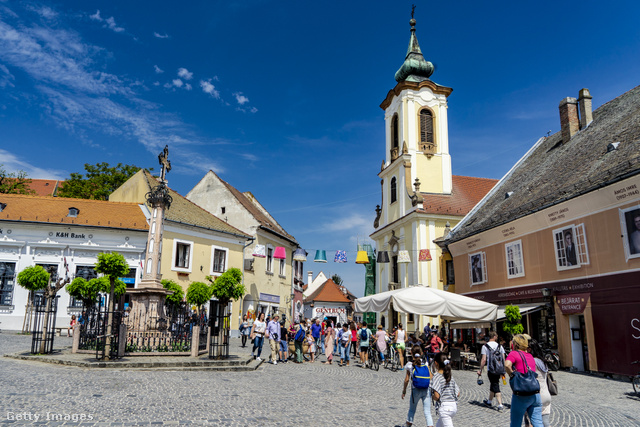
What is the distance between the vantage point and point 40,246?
90.9ft

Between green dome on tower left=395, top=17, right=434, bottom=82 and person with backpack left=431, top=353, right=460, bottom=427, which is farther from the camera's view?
green dome on tower left=395, top=17, right=434, bottom=82

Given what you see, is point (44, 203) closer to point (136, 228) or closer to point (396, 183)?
point (136, 228)

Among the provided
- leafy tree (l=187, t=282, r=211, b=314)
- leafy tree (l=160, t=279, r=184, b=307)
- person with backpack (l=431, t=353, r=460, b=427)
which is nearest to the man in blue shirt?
leafy tree (l=187, t=282, r=211, b=314)

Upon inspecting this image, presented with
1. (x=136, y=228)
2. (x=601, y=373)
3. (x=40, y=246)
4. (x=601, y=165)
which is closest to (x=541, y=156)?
(x=601, y=165)

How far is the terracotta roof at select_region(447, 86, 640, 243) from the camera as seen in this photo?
16734 mm

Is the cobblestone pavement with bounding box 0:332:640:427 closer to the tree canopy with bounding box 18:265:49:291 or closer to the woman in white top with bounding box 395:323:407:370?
the woman in white top with bounding box 395:323:407:370

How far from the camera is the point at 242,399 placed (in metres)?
9.58

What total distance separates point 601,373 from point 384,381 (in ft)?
25.5

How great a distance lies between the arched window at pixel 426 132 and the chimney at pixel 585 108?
13967 mm

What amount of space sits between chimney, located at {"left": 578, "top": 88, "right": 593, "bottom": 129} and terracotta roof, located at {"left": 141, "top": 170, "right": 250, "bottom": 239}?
22688 millimetres

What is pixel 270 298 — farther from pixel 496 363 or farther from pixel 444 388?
pixel 444 388

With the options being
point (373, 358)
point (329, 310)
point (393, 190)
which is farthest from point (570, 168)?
point (329, 310)

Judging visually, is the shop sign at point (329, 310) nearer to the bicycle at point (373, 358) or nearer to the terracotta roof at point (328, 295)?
the terracotta roof at point (328, 295)

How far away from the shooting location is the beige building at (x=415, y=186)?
33.8 meters
